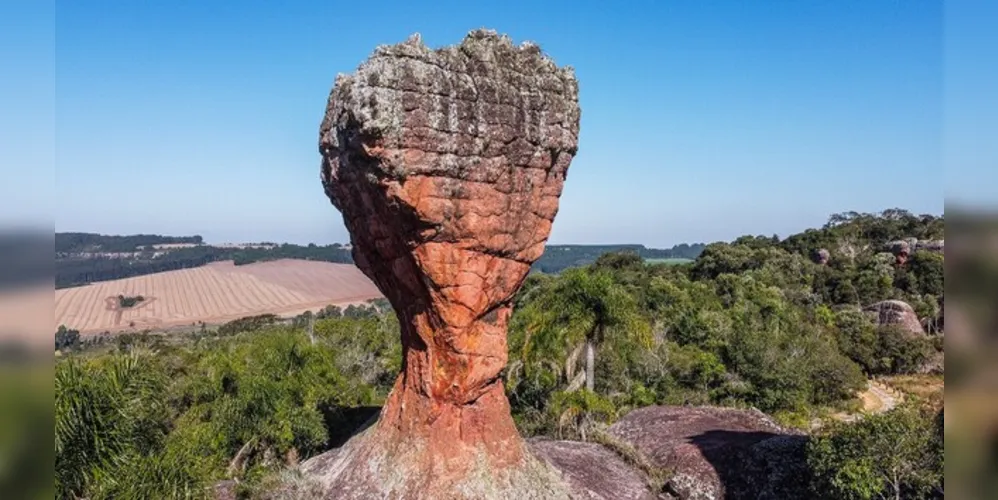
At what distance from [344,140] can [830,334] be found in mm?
49690

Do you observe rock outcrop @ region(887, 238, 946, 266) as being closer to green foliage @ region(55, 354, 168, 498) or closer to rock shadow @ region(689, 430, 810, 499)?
rock shadow @ region(689, 430, 810, 499)

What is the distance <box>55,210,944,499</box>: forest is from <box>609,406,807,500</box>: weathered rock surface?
2.13 feet

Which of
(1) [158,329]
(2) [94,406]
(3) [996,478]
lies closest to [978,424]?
(3) [996,478]

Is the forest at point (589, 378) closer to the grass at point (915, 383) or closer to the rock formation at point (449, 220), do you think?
the grass at point (915, 383)

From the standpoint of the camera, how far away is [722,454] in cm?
2156

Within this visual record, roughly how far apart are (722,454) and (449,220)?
42.1ft

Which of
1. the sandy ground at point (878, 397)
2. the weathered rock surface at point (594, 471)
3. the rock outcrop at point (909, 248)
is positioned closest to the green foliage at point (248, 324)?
the sandy ground at point (878, 397)

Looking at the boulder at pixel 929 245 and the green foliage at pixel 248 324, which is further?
the green foliage at pixel 248 324

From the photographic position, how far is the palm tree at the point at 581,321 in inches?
1161

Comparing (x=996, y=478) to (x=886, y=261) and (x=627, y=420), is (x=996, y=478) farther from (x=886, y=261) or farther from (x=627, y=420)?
(x=886, y=261)

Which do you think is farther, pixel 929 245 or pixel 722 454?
pixel 929 245

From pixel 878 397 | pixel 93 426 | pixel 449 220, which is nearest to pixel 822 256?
pixel 878 397

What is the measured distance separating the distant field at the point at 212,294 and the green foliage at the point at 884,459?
7505cm

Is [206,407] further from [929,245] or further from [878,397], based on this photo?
[929,245]
